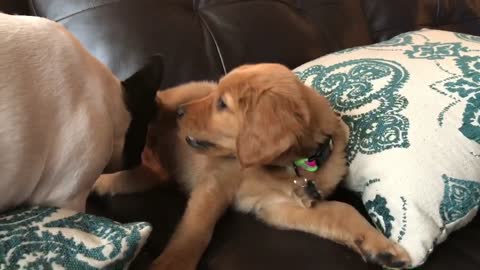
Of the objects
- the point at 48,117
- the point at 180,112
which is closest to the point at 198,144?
the point at 180,112

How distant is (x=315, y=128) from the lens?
122cm

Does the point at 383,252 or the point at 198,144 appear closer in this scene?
the point at 383,252

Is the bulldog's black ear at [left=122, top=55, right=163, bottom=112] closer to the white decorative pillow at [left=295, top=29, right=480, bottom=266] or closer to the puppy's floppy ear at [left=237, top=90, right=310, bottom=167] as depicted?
the puppy's floppy ear at [left=237, top=90, right=310, bottom=167]

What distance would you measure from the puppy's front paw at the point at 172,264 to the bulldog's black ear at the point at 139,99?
10.8 inches

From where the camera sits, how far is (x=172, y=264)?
1049 mm

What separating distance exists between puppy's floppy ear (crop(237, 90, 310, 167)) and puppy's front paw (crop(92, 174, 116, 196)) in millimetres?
372

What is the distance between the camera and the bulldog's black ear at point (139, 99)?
3.89ft

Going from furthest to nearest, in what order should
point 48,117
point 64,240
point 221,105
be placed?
point 221,105, point 48,117, point 64,240

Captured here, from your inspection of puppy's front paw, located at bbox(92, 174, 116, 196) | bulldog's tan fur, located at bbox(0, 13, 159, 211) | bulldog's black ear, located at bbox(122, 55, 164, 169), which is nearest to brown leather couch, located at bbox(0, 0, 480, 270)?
puppy's front paw, located at bbox(92, 174, 116, 196)

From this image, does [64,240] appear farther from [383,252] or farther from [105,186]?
[383,252]

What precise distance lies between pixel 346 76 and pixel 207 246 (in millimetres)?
617

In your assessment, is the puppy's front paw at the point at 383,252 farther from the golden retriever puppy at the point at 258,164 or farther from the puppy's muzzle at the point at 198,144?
the puppy's muzzle at the point at 198,144

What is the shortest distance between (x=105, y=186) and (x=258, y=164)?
0.41m

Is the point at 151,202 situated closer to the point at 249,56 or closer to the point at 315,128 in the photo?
the point at 315,128
